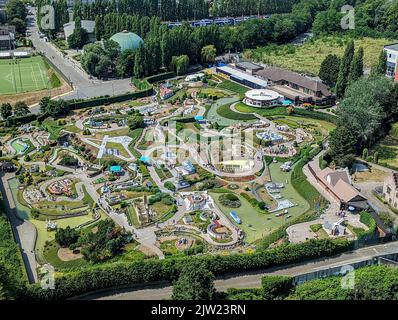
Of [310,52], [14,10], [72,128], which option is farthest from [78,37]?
[310,52]

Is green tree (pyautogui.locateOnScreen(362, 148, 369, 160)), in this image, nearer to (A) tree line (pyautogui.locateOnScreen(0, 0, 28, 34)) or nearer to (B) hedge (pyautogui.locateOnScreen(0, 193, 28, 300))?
(B) hedge (pyautogui.locateOnScreen(0, 193, 28, 300))

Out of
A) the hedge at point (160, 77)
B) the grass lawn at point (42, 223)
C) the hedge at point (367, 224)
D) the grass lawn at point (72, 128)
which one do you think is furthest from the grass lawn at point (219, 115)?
the grass lawn at point (42, 223)

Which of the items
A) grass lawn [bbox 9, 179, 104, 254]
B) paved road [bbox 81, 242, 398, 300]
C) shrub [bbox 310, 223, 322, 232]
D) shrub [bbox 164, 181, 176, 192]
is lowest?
paved road [bbox 81, 242, 398, 300]

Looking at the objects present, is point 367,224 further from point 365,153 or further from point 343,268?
point 365,153

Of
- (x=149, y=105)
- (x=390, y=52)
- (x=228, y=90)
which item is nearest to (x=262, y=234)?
(x=149, y=105)

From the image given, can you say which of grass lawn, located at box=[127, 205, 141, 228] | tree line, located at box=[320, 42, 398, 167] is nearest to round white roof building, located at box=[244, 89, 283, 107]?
tree line, located at box=[320, 42, 398, 167]

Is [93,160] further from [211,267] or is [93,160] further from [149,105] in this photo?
[211,267]

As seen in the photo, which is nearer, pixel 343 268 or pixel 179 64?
pixel 343 268
